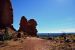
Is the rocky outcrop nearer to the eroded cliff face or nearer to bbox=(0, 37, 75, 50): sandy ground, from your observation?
the eroded cliff face

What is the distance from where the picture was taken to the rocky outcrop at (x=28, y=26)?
65681 millimetres

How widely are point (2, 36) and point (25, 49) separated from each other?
1333cm

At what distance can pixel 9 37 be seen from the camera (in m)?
39.7

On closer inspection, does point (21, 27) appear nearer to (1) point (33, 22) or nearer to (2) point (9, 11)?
(1) point (33, 22)

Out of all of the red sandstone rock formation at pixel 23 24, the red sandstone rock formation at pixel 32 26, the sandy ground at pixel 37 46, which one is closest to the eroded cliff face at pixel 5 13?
the red sandstone rock formation at pixel 23 24

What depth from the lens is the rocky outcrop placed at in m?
65.7

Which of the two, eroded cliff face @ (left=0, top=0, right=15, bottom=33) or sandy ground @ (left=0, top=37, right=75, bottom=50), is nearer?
sandy ground @ (left=0, top=37, right=75, bottom=50)

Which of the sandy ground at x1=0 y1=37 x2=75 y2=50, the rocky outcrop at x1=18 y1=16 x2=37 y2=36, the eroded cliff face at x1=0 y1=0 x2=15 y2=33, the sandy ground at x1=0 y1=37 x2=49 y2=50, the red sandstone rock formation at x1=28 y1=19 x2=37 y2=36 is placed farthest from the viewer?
the red sandstone rock formation at x1=28 y1=19 x2=37 y2=36

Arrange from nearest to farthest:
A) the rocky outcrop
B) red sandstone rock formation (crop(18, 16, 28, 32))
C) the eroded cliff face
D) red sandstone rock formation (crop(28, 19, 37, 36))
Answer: the eroded cliff face → red sandstone rock formation (crop(18, 16, 28, 32)) → the rocky outcrop → red sandstone rock formation (crop(28, 19, 37, 36))

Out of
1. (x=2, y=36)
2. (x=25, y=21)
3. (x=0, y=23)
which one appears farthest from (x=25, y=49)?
(x=25, y=21)

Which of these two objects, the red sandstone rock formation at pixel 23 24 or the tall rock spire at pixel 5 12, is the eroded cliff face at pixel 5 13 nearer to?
the tall rock spire at pixel 5 12

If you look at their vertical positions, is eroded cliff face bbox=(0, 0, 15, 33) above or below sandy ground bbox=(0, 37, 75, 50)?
above

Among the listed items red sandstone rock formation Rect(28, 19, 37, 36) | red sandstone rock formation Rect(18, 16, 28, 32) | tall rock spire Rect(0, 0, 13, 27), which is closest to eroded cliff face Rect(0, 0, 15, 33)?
tall rock spire Rect(0, 0, 13, 27)

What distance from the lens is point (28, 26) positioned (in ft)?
218
